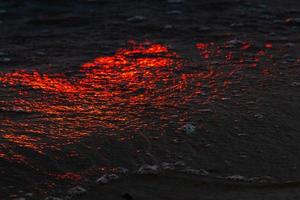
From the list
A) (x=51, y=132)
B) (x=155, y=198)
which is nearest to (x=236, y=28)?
(x=51, y=132)

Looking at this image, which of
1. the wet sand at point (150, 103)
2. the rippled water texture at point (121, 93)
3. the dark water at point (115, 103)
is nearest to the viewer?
the wet sand at point (150, 103)

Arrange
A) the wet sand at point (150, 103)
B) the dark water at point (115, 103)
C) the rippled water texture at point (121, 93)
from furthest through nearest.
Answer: the rippled water texture at point (121, 93) < the dark water at point (115, 103) < the wet sand at point (150, 103)


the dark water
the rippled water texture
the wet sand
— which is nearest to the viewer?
the wet sand

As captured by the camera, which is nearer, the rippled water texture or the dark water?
the dark water

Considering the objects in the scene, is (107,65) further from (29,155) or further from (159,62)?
(29,155)

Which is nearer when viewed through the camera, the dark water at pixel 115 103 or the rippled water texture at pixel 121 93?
the dark water at pixel 115 103

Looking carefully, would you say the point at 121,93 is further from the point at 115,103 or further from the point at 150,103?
the point at 150,103

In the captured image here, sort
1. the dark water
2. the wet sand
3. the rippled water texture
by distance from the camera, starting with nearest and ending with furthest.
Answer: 1. the wet sand
2. the dark water
3. the rippled water texture
